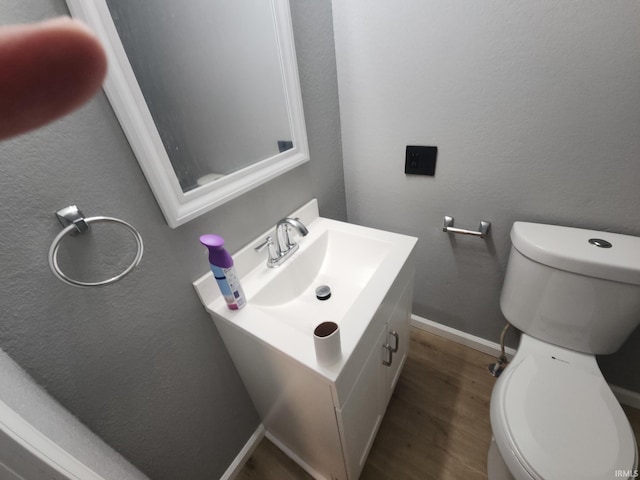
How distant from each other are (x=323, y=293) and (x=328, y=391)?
13.5 inches

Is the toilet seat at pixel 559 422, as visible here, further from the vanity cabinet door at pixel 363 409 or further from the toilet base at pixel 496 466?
the vanity cabinet door at pixel 363 409

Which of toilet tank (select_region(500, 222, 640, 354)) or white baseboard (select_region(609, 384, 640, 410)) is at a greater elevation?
toilet tank (select_region(500, 222, 640, 354))

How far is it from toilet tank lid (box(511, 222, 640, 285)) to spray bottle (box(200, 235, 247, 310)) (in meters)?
0.89

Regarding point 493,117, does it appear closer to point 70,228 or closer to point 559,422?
point 559,422

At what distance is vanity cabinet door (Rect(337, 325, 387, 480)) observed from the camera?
727 mm

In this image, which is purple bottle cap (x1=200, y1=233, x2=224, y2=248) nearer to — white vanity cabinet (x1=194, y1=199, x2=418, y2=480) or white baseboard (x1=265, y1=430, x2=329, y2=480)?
white vanity cabinet (x1=194, y1=199, x2=418, y2=480)

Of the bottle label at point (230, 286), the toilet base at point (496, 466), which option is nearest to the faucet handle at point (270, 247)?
the bottle label at point (230, 286)

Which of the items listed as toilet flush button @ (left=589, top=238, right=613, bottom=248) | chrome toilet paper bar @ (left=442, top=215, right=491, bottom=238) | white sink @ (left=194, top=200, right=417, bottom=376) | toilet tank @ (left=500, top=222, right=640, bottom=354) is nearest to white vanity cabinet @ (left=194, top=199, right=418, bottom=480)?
white sink @ (left=194, top=200, right=417, bottom=376)

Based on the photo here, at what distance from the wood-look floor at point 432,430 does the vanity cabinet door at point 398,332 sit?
196 millimetres

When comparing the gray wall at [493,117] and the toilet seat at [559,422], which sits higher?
the gray wall at [493,117]

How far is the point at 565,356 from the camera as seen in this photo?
94 centimetres

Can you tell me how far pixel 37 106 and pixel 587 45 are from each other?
1.09 meters

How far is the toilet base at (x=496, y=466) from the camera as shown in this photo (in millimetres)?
887

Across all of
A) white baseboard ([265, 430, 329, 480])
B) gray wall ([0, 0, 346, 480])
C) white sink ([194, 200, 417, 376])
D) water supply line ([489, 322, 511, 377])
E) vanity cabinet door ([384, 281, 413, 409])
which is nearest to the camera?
gray wall ([0, 0, 346, 480])
